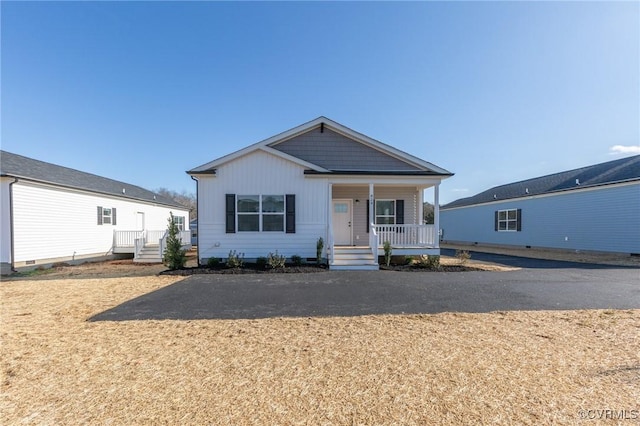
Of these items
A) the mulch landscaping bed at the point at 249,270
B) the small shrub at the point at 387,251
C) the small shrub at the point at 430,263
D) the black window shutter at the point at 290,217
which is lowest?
the mulch landscaping bed at the point at 249,270

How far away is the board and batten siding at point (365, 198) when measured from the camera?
12.0 meters

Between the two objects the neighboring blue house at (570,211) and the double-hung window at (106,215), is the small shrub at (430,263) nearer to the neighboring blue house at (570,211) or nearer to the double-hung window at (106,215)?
the neighboring blue house at (570,211)

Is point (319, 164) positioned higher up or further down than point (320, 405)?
higher up

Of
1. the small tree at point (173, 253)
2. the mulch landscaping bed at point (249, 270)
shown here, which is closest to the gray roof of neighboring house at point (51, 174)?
the small tree at point (173, 253)

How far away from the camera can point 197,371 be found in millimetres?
3059

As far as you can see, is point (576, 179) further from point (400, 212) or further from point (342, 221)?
point (342, 221)

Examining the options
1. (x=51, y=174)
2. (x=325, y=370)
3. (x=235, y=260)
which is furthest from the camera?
(x=51, y=174)

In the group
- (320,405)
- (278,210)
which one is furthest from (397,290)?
(278,210)

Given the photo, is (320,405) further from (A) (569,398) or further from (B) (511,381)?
A: (A) (569,398)

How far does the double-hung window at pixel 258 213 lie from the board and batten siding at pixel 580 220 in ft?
53.0

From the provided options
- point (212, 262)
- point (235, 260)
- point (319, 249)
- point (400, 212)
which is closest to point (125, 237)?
point (212, 262)

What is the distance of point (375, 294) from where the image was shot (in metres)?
6.39

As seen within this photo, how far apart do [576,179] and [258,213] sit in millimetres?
18210

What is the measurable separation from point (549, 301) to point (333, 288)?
4.63 m
